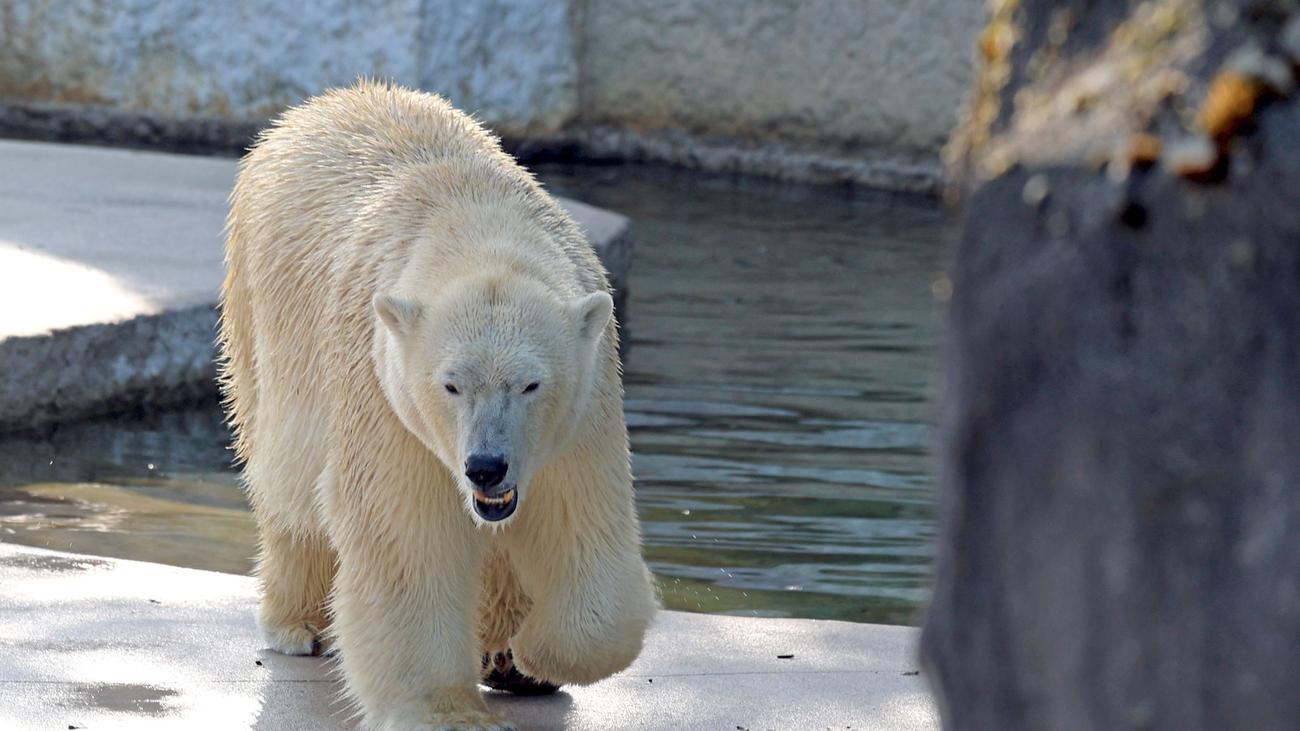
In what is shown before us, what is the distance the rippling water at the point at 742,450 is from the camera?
A: 5191mm

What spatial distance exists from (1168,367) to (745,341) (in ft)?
23.3

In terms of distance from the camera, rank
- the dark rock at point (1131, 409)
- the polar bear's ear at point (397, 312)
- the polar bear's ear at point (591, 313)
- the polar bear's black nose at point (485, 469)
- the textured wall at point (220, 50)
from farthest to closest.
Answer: the textured wall at point (220, 50), the polar bear's ear at point (591, 313), the polar bear's ear at point (397, 312), the polar bear's black nose at point (485, 469), the dark rock at point (1131, 409)

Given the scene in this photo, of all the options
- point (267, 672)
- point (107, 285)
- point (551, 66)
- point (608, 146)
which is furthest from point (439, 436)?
point (608, 146)

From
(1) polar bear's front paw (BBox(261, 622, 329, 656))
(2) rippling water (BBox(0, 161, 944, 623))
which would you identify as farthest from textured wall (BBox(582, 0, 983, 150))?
(1) polar bear's front paw (BBox(261, 622, 329, 656))

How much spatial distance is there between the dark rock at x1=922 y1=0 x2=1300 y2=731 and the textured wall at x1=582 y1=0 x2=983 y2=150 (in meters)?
11.1

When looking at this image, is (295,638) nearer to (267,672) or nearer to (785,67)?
(267,672)

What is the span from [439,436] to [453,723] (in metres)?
0.54

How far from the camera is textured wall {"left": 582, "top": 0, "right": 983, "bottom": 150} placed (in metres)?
12.3

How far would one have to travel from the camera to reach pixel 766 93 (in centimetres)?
1278

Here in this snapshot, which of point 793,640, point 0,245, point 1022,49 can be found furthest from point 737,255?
point 1022,49

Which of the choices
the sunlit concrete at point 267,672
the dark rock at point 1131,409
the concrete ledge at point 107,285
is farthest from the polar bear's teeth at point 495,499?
the concrete ledge at point 107,285

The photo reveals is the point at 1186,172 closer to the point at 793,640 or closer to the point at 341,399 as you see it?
the point at 341,399

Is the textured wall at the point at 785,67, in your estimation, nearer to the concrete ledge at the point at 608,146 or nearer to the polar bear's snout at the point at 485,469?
the concrete ledge at the point at 608,146

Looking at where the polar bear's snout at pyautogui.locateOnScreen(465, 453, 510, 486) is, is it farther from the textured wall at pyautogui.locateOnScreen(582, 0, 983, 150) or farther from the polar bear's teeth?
the textured wall at pyautogui.locateOnScreen(582, 0, 983, 150)
